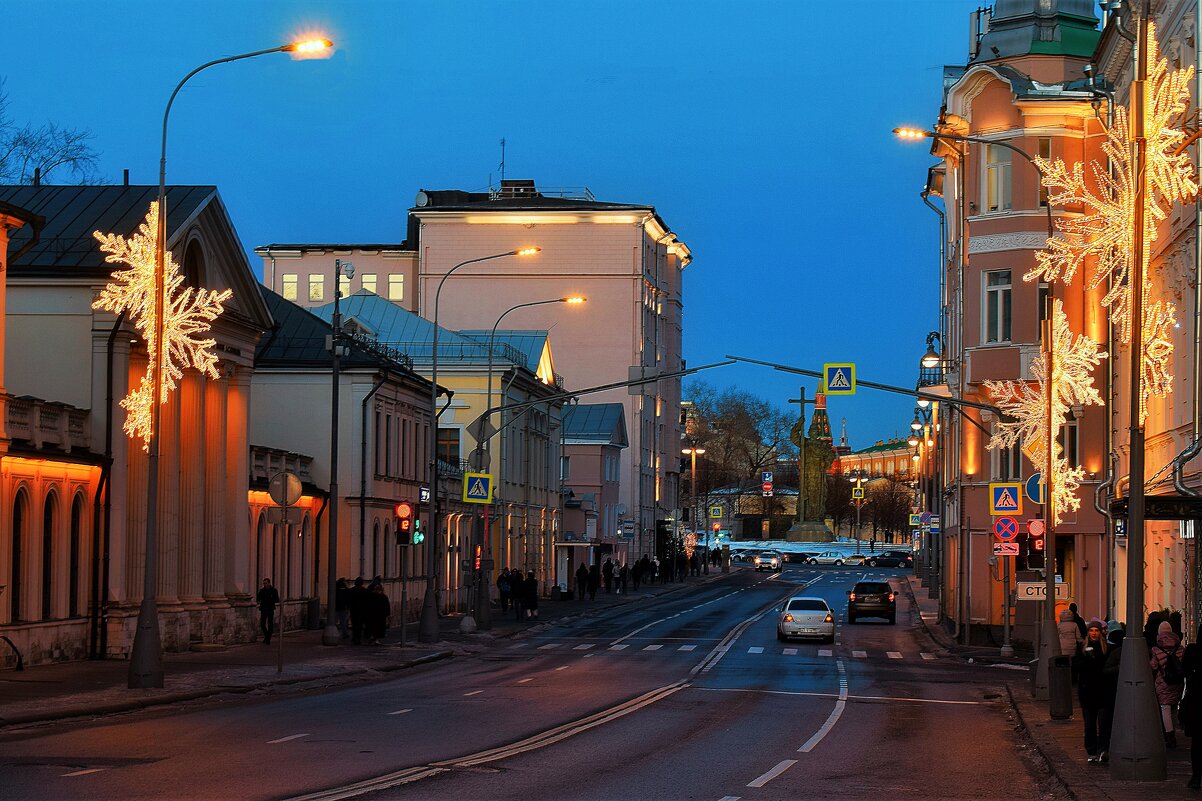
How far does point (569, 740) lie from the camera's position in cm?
2078

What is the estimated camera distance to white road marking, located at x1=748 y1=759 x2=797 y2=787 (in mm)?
16891

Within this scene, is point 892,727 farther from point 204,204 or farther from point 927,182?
point 927,182

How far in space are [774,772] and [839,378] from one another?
73.7 feet

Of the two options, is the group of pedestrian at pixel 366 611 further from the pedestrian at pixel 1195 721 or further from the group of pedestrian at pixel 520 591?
the pedestrian at pixel 1195 721

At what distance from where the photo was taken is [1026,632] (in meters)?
47.5

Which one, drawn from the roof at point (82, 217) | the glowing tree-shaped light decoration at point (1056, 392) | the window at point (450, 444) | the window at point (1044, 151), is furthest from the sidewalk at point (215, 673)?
the window at point (450, 444)

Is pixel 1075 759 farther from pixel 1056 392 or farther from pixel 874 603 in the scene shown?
pixel 874 603

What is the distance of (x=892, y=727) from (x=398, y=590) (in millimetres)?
37010

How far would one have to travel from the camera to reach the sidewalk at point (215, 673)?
2503cm

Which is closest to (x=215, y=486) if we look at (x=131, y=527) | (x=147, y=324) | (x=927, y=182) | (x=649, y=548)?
(x=131, y=527)

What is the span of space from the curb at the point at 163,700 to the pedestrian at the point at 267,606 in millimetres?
6992

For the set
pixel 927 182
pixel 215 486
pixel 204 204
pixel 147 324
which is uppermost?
pixel 927 182

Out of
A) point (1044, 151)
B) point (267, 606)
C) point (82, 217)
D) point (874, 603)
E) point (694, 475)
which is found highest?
point (1044, 151)

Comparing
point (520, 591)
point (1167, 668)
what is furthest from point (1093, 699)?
point (520, 591)
